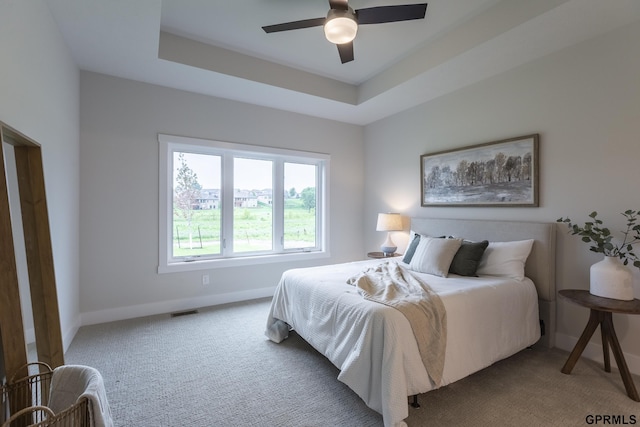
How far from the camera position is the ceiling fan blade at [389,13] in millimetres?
1956

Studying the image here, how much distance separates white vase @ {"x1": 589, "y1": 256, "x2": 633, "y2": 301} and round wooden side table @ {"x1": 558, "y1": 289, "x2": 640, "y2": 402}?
0.04 m

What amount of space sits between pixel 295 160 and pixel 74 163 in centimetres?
262

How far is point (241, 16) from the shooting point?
102 inches

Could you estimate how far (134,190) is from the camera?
338 cm

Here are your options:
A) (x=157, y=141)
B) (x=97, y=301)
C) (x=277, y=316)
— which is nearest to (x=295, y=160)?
(x=157, y=141)

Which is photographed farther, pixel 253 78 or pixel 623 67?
pixel 253 78

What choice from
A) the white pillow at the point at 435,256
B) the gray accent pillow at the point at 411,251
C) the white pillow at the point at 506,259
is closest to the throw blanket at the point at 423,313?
the white pillow at the point at 435,256

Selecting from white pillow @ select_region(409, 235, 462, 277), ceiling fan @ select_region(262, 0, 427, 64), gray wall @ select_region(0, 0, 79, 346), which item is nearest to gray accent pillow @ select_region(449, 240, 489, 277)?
white pillow @ select_region(409, 235, 462, 277)

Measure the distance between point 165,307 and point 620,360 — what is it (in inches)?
165

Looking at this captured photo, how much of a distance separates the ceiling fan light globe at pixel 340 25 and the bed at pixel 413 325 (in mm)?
1840

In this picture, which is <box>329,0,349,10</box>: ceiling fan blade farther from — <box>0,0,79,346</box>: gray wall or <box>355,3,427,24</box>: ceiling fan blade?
<box>0,0,79,346</box>: gray wall

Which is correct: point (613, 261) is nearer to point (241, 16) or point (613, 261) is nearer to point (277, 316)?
point (277, 316)

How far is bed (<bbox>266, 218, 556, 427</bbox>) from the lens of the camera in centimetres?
170

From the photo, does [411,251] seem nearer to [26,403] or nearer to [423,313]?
[423,313]
